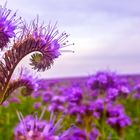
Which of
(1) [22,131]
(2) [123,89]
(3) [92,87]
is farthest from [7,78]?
(2) [123,89]

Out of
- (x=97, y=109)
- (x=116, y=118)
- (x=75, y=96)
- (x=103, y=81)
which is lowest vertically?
(x=116, y=118)

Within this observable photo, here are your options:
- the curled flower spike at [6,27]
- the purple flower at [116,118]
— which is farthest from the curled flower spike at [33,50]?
the purple flower at [116,118]

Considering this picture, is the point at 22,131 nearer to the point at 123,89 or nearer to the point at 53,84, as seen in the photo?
the point at 123,89

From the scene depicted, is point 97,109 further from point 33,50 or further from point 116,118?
point 33,50

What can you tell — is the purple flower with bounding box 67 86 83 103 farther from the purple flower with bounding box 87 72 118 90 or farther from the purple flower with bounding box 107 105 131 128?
the purple flower with bounding box 87 72 118 90

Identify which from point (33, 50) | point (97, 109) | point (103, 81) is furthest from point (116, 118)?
point (33, 50)

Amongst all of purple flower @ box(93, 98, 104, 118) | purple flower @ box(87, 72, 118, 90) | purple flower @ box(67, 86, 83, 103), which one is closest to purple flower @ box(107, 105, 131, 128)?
purple flower @ box(93, 98, 104, 118)

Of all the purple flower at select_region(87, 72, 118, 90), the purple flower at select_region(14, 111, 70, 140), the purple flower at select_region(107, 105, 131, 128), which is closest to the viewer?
the purple flower at select_region(14, 111, 70, 140)

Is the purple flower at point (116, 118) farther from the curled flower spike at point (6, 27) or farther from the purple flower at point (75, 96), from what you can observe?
the curled flower spike at point (6, 27)
